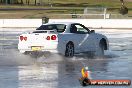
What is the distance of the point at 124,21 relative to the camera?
49281 millimetres

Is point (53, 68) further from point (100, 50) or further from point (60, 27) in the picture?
point (100, 50)

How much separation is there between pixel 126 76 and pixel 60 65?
3.77 metres

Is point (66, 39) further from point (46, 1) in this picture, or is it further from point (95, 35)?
point (46, 1)

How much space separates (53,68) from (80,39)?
4.42 m

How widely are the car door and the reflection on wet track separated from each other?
0.39 metres

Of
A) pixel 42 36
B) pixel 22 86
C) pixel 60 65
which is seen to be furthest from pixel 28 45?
pixel 22 86

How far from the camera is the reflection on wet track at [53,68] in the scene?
14273mm

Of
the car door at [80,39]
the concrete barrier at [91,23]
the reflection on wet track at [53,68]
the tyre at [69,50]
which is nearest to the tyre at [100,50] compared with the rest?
the reflection on wet track at [53,68]

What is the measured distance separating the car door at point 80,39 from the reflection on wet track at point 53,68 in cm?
39

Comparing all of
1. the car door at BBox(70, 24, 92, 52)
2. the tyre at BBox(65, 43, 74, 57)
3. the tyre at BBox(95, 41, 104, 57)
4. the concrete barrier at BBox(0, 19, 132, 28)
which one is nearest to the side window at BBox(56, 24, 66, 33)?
the car door at BBox(70, 24, 92, 52)

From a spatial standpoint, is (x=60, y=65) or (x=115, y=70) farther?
(x=60, y=65)

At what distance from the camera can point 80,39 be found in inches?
868

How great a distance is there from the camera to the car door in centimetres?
2180

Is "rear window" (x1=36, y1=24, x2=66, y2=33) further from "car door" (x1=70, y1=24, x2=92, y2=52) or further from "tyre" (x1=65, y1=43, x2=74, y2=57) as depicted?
"tyre" (x1=65, y1=43, x2=74, y2=57)
